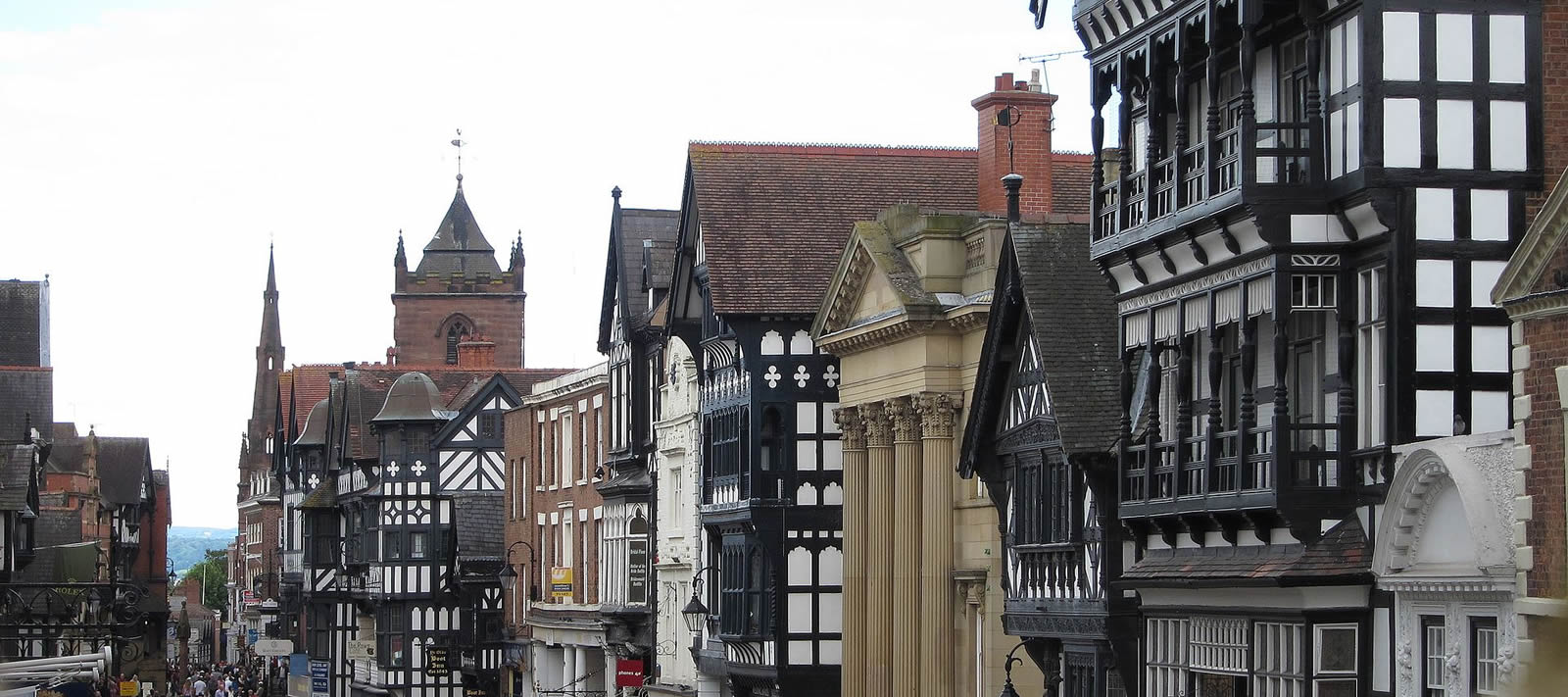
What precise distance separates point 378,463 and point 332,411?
486 inches

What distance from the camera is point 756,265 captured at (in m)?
41.7

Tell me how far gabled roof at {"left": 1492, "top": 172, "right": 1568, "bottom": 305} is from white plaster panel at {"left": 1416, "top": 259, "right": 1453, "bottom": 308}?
216 centimetres

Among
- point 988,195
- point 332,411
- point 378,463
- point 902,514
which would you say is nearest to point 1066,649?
point 902,514

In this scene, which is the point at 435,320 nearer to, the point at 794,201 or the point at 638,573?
the point at 638,573

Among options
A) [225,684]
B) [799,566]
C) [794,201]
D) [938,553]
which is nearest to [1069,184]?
[794,201]

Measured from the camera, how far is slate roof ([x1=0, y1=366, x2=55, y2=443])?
7700 centimetres

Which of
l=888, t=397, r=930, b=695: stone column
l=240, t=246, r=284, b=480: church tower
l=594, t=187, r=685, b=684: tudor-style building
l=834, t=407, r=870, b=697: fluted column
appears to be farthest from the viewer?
l=240, t=246, r=284, b=480: church tower

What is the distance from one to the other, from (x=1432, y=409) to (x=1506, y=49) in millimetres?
3149

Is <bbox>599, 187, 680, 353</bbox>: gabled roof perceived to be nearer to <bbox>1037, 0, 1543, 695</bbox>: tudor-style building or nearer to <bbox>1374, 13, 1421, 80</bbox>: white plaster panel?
<bbox>1037, 0, 1543, 695</bbox>: tudor-style building

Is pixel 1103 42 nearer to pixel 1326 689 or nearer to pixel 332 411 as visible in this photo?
pixel 1326 689

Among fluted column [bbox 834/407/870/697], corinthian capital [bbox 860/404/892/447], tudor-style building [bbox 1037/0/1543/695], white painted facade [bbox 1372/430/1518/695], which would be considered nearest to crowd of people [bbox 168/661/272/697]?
fluted column [bbox 834/407/870/697]

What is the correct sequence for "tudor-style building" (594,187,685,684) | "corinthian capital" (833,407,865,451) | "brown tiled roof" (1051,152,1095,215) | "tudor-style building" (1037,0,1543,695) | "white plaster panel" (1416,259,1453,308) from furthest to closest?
"tudor-style building" (594,187,685,684)
"brown tiled roof" (1051,152,1095,215)
"corinthian capital" (833,407,865,451)
"tudor-style building" (1037,0,1543,695)
"white plaster panel" (1416,259,1453,308)

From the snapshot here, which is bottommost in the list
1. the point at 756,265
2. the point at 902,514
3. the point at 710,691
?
the point at 710,691

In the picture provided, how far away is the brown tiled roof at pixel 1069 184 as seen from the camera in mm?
38969
